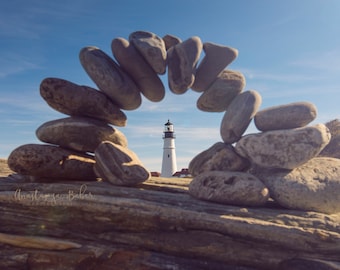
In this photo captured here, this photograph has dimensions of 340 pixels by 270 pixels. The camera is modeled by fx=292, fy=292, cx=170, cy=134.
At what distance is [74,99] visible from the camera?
9242 millimetres

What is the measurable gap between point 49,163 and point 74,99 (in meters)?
2.12

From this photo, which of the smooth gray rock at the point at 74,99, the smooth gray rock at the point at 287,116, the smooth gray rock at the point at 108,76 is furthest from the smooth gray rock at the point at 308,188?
the smooth gray rock at the point at 74,99

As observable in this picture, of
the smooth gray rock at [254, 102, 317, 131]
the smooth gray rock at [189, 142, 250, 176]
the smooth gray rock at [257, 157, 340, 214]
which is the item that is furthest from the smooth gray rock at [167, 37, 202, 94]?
the smooth gray rock at [257, 157, 340, 214]

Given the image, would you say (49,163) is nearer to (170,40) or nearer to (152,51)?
(152,51)

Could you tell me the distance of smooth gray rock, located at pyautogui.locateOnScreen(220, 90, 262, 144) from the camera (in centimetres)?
875

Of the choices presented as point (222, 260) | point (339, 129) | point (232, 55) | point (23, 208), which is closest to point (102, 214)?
point (23, 208)

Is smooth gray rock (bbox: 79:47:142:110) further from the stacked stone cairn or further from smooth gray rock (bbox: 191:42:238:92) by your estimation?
smooth gray rock (bbox: 191:42:238:92)

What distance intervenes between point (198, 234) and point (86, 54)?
21.6 ft

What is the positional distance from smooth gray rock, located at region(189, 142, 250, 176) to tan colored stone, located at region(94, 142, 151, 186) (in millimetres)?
1818

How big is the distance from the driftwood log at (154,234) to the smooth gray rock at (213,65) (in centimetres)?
431

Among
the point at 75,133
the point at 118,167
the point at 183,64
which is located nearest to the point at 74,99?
the point at 75,133

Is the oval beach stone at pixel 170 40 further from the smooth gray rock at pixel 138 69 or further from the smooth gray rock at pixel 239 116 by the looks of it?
the smooth gray rock at pixel 239 116

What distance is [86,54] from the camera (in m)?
9.49

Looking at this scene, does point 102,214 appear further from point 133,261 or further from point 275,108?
point 275,108
